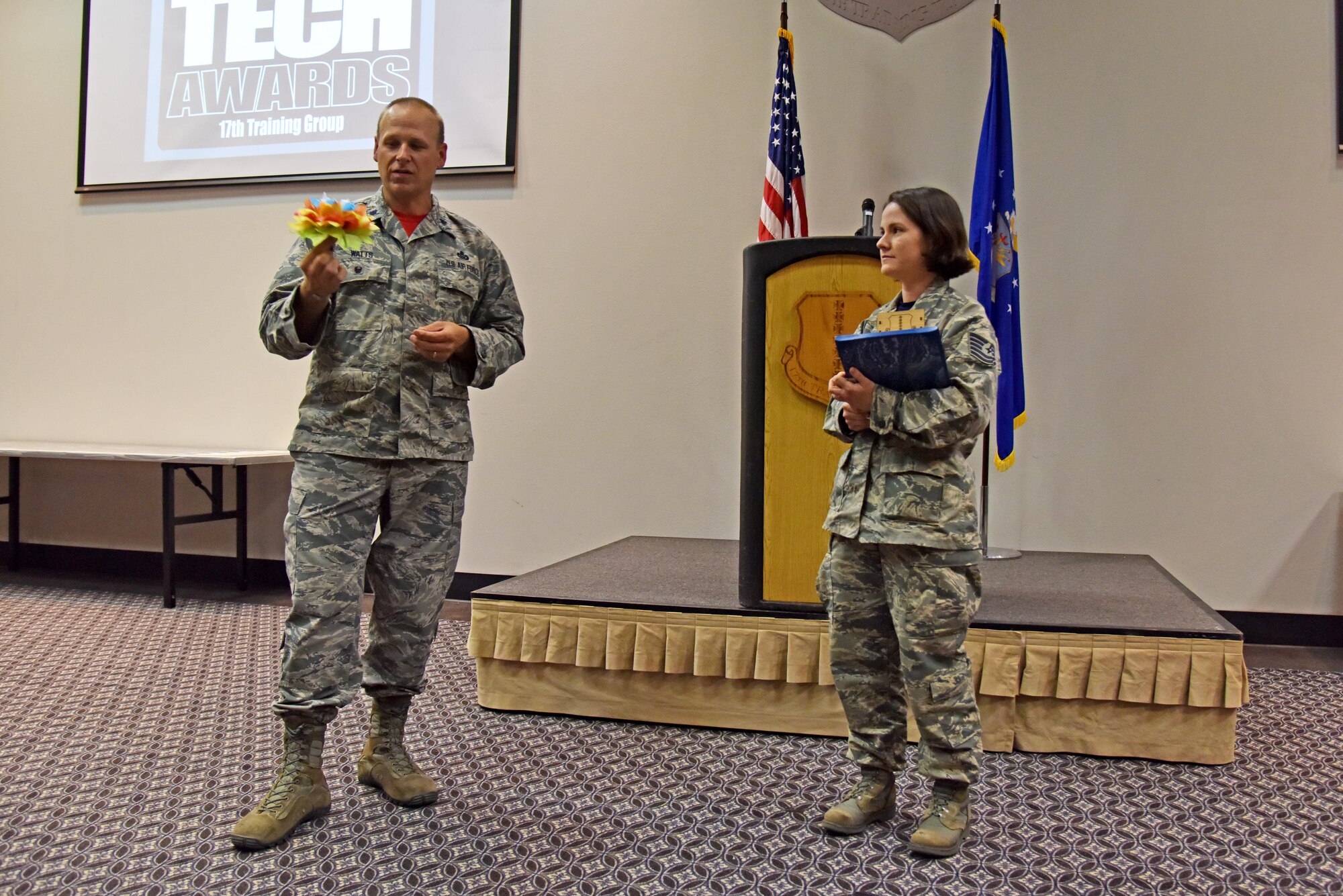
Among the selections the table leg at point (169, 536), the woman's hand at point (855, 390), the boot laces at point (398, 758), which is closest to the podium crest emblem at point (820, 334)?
the woman's hand at point (855, 390)

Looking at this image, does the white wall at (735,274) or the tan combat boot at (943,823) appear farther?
the white wall at (735,274)

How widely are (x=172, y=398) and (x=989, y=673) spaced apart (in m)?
3.98

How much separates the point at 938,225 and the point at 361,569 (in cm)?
127

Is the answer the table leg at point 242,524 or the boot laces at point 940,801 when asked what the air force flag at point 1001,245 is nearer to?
the boot laces at point 940,801

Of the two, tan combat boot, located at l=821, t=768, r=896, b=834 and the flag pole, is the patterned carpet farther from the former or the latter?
the flag pole

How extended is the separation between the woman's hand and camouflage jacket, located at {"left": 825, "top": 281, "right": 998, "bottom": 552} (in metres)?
0.02

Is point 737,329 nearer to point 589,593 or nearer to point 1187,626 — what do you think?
point 589,593

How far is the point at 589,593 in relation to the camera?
2.56 meters

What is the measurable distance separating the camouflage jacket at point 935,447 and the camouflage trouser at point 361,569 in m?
0.83

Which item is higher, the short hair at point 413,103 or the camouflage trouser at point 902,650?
the short hair at point 413,103

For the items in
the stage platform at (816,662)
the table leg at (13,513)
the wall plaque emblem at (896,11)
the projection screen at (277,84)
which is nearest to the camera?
the stage platform at (816,662)

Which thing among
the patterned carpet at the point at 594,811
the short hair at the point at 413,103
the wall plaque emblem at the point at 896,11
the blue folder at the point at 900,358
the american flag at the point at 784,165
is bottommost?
the patterned carpet at the point at 594,811

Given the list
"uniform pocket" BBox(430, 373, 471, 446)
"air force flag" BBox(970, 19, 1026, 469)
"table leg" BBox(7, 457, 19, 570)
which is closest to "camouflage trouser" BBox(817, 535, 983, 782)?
"uniform pocket" BBox(430, 373, 471, 446)

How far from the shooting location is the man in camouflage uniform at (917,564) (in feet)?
5.35
